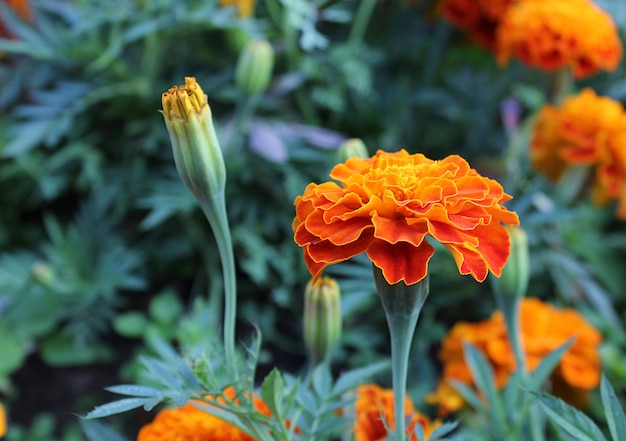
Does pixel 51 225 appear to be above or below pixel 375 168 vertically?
below

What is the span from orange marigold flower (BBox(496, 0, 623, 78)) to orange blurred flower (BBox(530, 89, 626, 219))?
2.2 inches

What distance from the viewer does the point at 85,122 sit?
3.34 feet

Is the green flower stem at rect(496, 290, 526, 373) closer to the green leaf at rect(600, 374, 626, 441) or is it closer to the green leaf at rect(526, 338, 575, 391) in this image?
the green leaf at rect(526, 338, 575, 391)

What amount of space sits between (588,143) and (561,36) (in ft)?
0.51

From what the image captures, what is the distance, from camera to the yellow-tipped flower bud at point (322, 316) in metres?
0.46

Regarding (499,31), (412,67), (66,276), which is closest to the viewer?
(66,276)

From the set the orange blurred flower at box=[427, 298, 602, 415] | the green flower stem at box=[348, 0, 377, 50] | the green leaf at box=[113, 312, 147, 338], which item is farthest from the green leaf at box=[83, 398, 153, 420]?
the green flower stem at box=[348, 0, 377, 50]

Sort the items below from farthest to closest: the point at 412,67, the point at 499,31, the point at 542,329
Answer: the point at 412,67 < the point at 499,31 < the point at 542,329

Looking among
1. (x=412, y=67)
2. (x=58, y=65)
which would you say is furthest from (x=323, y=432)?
(x=412, y=67)

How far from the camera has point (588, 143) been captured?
0.84m

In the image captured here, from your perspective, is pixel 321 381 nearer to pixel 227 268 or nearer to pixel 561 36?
pixel 227 268

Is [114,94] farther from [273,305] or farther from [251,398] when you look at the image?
[251,398]

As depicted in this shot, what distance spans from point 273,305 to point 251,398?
2.16 feet

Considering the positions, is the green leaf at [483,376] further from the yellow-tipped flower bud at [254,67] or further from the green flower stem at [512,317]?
the yellow-tipped flower bud at [254,67]
